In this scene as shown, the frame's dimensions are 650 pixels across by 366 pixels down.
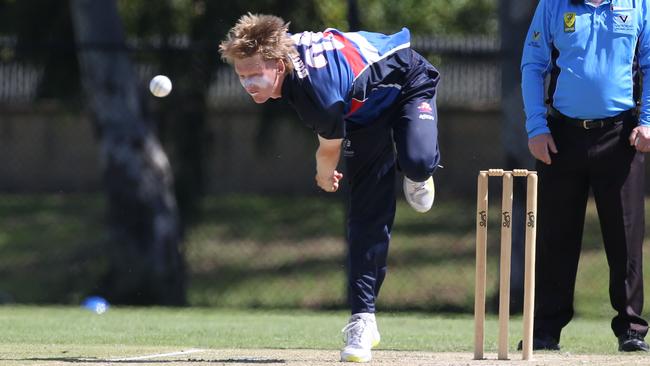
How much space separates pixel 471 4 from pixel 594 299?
53.1ft

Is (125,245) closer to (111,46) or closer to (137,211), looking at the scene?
(137,211)

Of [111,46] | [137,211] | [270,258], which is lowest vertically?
[270,258]

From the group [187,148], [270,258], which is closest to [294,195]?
[270,258]

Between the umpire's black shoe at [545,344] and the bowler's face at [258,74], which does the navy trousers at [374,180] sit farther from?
the umpire's black shoe at [545,344]

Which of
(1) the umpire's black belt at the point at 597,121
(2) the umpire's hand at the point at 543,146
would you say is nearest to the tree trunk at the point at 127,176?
(2) the umpire's hand at the point at 543,146

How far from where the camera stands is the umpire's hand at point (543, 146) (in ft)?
22.2

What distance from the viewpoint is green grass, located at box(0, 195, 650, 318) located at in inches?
480

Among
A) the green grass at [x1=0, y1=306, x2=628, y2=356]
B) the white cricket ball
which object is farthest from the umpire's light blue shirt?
the white cricket ball

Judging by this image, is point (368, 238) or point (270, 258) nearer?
point (368, 238)

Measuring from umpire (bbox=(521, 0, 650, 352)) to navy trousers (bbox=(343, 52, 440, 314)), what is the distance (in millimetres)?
889

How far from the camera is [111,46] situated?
37.3 ft

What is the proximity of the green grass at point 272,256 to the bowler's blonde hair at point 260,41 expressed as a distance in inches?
220

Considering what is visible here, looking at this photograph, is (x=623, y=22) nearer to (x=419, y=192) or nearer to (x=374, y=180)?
(x=419, y=192)

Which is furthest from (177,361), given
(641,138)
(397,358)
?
(641,138)
